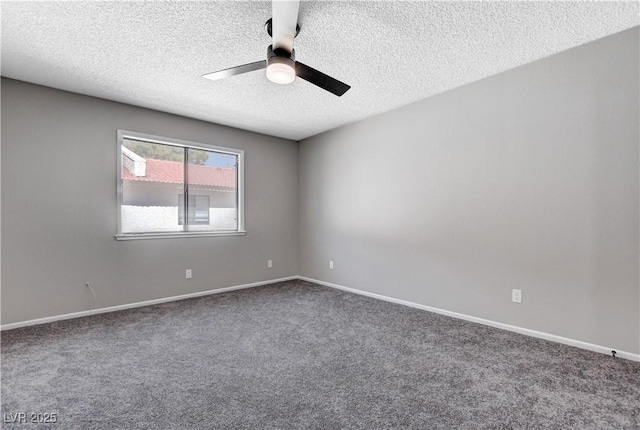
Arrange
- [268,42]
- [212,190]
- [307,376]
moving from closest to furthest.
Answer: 1. [307,376]
2. [268,42]
3. [212,190]

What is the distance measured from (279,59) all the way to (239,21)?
0.56m

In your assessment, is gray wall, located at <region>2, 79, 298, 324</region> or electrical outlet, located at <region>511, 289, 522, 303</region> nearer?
electrical outlet, located at <region>511, 289, 522, 303</region>

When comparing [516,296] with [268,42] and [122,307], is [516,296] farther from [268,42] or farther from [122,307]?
[122,307]

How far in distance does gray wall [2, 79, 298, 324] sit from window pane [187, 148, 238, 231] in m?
0.24

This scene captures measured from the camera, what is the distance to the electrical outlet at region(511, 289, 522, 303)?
2668 millimetres

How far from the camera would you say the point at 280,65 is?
1.77 meters

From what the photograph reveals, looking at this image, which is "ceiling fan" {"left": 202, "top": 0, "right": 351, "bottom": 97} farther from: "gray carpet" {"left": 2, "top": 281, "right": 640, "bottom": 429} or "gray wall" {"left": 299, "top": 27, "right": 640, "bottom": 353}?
"gray carpet" {"left": 2, "top": 281, "right": 640, "bottom": 429}

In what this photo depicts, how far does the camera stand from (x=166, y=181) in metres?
3.84

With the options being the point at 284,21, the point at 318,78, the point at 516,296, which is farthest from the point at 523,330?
the point at 284,21

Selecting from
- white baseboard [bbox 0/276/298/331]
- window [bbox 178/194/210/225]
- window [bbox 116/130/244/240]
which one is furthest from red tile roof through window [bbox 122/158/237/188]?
white baseboard [bbox 0/276/298/331]

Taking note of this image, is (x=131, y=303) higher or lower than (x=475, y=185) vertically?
lower

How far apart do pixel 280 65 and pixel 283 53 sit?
0.10m

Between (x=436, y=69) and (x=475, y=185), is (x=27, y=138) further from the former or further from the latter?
(x=475, y=185)

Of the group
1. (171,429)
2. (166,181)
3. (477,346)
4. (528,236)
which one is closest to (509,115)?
(528,236)
